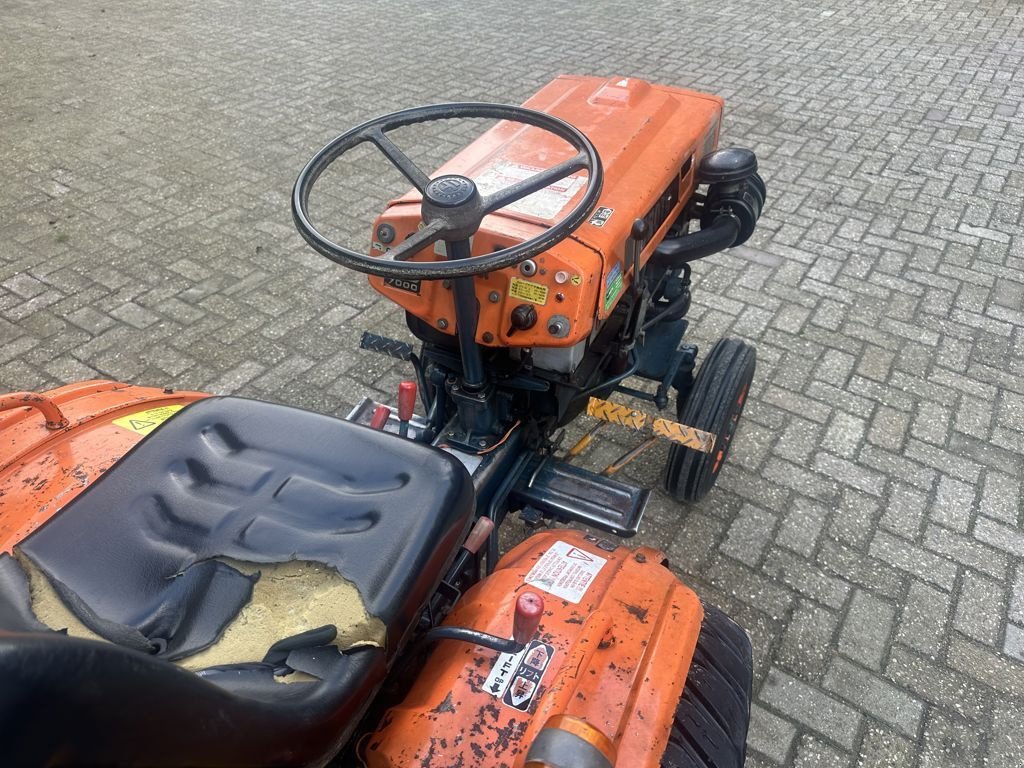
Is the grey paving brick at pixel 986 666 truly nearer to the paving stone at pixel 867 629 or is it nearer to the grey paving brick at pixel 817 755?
the paving stone at pixel 867 629

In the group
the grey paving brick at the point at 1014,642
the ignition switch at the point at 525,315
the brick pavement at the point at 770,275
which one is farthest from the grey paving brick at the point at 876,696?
the ignition switch at the point at 525,315

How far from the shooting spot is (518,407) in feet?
7.37

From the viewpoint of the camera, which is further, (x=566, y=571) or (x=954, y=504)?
(x=954, y=504)

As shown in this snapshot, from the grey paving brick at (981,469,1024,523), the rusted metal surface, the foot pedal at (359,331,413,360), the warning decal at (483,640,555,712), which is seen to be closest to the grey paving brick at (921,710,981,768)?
the grey paving brick at (981,469,1024,523)

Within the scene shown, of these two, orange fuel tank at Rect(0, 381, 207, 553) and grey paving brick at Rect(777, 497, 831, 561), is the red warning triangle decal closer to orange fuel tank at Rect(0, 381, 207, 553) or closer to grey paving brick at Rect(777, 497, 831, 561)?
orange fuel tank at Rect(0, 381, 207, 553)

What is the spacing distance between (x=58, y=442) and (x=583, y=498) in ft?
4.62

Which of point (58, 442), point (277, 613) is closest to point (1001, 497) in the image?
point (277, 613)

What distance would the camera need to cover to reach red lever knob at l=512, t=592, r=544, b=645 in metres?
1.17

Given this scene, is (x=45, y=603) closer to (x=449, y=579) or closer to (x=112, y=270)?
(x=449, y=579)

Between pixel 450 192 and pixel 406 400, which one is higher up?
pixel 450 192

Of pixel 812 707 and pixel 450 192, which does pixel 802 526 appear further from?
pixel 450 192

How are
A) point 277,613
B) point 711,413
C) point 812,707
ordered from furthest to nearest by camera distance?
point 711,413 → point 812,707 → point 277,613

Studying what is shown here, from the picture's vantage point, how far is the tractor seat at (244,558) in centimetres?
98

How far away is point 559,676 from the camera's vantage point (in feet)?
3.98
